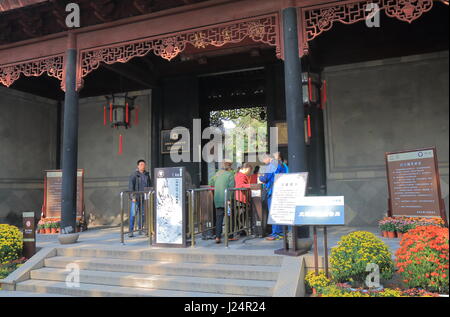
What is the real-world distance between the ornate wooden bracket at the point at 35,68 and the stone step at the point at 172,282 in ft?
14.7

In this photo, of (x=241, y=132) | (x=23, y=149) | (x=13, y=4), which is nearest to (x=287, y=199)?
(x=13, y=4)

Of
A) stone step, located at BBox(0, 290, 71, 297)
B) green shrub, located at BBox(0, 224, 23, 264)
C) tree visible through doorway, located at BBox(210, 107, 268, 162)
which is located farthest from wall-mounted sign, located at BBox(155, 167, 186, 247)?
tree visible through doorway, located at BBox(210, 107, 268, 162)

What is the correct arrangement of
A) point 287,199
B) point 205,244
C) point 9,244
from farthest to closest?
1. point 205,244
2. point 9,244
3. point 287,199

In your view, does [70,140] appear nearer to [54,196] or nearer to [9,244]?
[9,244]

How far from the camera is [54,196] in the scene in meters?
10.1

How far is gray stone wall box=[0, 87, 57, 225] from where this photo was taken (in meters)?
11.3

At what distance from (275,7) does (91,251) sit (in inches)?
213

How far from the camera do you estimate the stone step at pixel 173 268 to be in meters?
5.09

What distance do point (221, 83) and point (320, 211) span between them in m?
7.89

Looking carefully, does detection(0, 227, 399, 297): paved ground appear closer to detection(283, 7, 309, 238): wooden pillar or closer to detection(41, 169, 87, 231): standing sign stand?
detection(283, 7, 309, 238): wooden pillar

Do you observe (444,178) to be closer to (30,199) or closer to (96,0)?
(96,0)

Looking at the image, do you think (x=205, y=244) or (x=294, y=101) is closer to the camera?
(x=294, y=101)

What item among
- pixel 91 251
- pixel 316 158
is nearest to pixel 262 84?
pixel 316 158

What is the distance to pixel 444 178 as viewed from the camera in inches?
340
